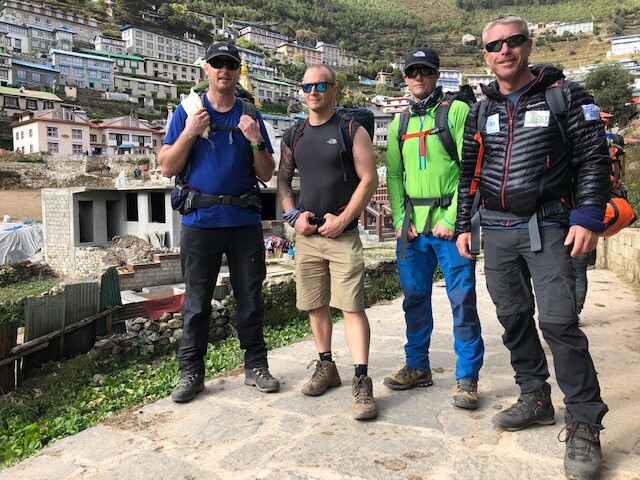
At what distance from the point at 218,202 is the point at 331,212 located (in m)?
0.79

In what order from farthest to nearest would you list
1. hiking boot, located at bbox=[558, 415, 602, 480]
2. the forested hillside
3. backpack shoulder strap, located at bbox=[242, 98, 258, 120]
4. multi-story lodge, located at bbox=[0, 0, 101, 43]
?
the forested hillside < multi-story lodge, located at bbox=[0, 0, 101, 43] < backpack shoulder strap, located at bbox=[242, 98, 258, 120] < hiking boot, located at bbox=[558, 415, 602, 480]

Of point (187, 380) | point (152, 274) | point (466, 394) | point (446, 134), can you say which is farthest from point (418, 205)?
point (152, 274)

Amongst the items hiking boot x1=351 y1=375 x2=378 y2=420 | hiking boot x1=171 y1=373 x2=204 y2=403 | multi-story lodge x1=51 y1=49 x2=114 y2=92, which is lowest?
hiking boot x1=171 y1=373 x2=204 y2=403

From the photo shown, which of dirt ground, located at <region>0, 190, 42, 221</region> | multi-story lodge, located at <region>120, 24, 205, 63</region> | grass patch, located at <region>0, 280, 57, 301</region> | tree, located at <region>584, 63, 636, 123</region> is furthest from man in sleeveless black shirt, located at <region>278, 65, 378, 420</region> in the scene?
multi-story lodge, located at <region>120, 24, 205, 63</region>

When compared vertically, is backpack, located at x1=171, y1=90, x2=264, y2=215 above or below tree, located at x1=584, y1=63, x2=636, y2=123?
below

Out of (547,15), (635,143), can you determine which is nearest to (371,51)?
(547,15)

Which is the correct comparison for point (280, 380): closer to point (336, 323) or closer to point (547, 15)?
point (336, 323)

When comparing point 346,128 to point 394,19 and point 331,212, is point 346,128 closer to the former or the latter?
point 331,212

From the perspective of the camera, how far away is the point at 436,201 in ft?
10.1

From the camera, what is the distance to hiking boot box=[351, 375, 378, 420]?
279cm

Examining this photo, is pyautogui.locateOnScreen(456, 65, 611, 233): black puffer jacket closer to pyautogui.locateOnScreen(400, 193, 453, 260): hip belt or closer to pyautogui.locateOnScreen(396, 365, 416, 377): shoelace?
pyautogui.locateOnScreen(400, 193, 453, 260): hip belt

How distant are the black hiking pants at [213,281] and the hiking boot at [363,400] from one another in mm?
897

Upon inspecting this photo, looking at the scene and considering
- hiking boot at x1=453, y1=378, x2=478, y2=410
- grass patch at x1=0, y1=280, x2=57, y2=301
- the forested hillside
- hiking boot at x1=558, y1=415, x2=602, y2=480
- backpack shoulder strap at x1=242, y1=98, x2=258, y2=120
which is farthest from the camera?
the forested hillside

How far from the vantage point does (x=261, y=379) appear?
3.44 m
